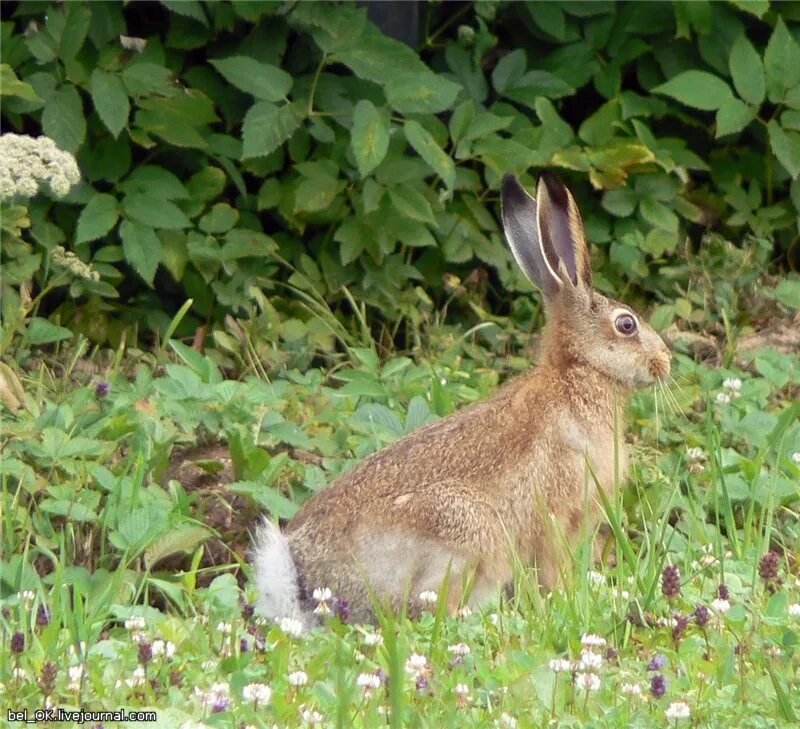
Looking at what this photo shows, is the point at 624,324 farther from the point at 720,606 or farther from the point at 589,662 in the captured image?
the point at 589,662

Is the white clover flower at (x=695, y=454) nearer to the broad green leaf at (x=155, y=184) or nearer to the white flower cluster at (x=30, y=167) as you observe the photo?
the white flower cluster at (x=30, y=167)

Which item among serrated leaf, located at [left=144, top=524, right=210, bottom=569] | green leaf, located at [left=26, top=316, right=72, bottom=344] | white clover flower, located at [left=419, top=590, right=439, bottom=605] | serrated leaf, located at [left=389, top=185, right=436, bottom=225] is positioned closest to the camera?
white clover flower, located at [left=419, top=590, right=439, bottom=605]

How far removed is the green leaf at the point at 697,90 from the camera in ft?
22.5

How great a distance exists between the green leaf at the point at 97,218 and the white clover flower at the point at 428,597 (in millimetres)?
2654

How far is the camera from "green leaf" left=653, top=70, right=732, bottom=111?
6867mm

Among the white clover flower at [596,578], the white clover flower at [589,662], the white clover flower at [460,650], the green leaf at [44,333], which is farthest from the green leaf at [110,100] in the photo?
the white clover flower at [589,662]

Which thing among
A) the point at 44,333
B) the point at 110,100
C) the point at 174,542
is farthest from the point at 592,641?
the point at 110,100

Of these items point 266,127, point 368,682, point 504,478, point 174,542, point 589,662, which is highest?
point 589,662

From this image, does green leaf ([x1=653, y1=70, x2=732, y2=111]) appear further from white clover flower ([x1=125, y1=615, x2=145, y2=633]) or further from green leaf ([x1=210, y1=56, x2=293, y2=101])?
white clover flower ([x1=125, y1=615, x2=145, y2=633])

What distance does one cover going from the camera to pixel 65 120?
6277mm

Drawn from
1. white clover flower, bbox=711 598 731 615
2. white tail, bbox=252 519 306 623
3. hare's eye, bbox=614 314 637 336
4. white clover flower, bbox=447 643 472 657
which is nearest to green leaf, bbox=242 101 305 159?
hare's eye, bbox=614 314 637 336

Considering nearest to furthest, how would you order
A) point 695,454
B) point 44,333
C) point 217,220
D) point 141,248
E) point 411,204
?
1. point 695,454
2. point 44,333
3. point 141,248
4. point 411,204
5. point 217,220

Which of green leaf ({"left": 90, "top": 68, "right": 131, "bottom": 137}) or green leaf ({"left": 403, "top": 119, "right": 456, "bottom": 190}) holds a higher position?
green leaf ({"left": 403, "top": 119, "right": 456, "bottom": 190})

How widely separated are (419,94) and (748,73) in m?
1.74
